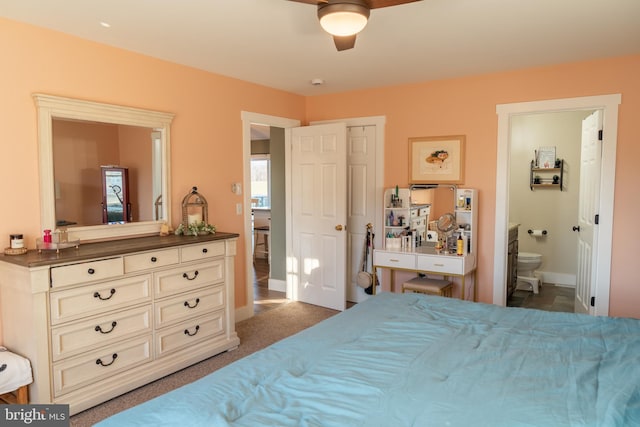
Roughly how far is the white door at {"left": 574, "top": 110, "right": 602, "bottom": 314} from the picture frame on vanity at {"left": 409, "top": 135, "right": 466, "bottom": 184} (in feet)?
3.64

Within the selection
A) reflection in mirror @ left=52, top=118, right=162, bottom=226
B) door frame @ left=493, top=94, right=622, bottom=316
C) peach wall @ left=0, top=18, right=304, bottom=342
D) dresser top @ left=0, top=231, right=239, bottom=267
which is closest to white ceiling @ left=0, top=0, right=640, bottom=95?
peach wall @ left=0, top=18, right=304, bottom=342

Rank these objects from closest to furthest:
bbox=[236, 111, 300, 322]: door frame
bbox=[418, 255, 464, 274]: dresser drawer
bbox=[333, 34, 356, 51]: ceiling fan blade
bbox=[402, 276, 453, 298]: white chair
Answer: bbox=[333, 34, 356, 51]: ceiling fan blade → bbox=[418, 255, 464, 274]: dresser drawer → bbox=[402, 276, 453, 298]: white chair → bbox=[236, 111, 300, 322]: door frame

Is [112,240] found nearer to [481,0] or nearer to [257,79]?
[257,79]

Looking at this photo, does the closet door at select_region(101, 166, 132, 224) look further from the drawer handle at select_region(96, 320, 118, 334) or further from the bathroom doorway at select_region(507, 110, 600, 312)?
the bathroom doorway at select_region(507, 110, 600, 312)

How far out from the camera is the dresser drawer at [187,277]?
9.79 ft

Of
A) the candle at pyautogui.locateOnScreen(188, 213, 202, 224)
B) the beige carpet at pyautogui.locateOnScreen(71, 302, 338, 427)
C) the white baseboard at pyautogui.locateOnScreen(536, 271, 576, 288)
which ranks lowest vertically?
the beige carpet at pyautogui.locateOnScreen(71, 302, 338, 427)

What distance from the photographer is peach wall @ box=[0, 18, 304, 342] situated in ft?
8.75

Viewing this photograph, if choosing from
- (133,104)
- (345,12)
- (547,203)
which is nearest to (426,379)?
(345,12)

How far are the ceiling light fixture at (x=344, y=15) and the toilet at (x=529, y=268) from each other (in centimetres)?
439

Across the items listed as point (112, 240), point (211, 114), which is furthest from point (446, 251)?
point (112, 240)

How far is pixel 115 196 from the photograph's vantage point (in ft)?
10.6

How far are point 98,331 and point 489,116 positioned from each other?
371 centimetres

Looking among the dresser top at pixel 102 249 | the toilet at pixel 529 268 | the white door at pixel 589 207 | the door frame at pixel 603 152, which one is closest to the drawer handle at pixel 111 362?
the dresser top at pixel 102 249

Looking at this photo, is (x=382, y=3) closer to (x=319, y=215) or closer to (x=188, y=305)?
(x=188, y=305)
